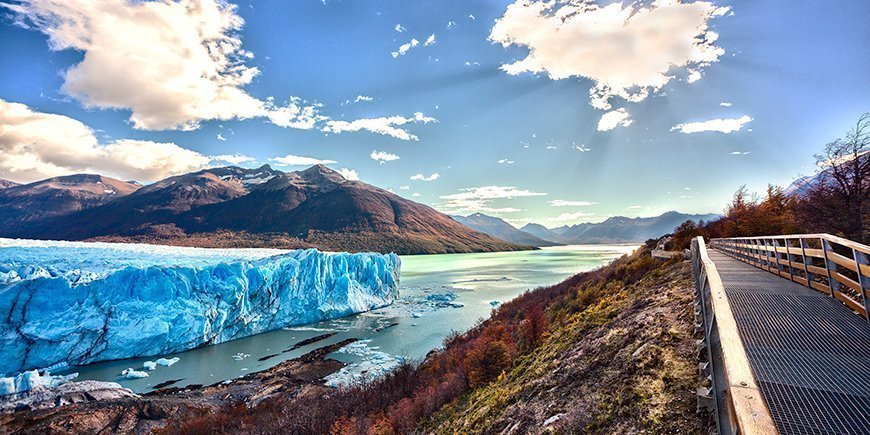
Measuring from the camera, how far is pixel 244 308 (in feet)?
94.9

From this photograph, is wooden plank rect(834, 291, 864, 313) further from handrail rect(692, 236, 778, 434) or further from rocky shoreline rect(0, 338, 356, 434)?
rocky shoreline rect(0, 338, 356, 434)

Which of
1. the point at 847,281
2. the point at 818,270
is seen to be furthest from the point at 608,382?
the point at 818,270

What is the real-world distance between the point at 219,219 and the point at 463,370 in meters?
204

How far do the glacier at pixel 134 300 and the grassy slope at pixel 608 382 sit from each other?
79.3 ft

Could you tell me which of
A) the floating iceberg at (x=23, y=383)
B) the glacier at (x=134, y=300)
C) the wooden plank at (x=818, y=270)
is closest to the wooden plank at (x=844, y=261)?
the wooden plank at (x=818, y=270)

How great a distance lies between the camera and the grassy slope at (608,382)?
159 inches

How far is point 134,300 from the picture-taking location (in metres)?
23.0

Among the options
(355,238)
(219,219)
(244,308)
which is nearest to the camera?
(244,308)

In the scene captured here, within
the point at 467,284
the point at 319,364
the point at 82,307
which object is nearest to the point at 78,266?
the point at 82,307

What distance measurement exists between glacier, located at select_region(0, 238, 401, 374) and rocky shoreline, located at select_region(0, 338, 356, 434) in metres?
6.45

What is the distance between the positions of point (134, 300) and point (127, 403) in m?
11.1

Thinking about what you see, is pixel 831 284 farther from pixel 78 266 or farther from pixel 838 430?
pixel 78 266

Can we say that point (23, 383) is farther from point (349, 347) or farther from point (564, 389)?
point (564, 389)

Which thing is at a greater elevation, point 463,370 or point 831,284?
point 831,284
